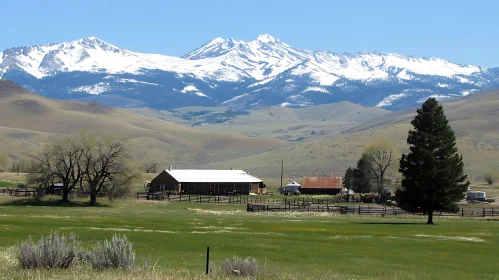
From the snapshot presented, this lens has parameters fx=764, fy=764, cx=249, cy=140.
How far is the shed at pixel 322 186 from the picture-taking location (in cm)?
13675

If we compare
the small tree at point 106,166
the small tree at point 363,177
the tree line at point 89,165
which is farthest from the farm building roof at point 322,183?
the tree line at point 89,165

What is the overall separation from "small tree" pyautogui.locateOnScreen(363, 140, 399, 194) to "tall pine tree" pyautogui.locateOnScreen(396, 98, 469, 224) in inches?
2282

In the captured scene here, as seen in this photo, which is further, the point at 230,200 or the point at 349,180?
the point at 349,180

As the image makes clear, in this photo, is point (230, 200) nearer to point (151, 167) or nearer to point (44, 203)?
point (44, 203)

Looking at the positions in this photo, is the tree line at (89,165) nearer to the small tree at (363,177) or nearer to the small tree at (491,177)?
the small tree at (363,177)

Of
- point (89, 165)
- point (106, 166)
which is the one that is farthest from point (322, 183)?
point (89, 165)

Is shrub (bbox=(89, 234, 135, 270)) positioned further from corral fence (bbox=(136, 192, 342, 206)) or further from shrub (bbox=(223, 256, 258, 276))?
corral fence (bbox=(136, 192, 342, 206))

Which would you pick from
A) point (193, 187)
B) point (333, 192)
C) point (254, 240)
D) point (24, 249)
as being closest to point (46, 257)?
point (24, 249)

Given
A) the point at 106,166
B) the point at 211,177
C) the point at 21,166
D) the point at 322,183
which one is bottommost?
the point at 106,166

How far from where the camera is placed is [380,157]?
128m

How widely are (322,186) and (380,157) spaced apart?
47.2 ft

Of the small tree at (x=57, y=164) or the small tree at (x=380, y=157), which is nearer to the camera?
the small tree at (x=57, y=164)

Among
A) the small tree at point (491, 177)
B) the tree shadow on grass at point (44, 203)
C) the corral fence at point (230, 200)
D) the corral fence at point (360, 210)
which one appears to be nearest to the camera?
A: the tree shadow on grass at point (44, 203)

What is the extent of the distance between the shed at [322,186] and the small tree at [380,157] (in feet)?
30.1
